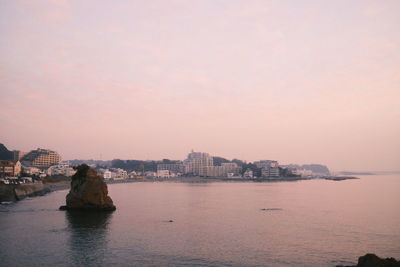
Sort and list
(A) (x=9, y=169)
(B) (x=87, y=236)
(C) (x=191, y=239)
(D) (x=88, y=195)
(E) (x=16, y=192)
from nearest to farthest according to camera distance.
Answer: (C) (x=191, y=239) < (B) (x=87, y=236) < (D) (x=88, y=195) < (E) (x=16, y=192) < (A) (x=9, y=169)

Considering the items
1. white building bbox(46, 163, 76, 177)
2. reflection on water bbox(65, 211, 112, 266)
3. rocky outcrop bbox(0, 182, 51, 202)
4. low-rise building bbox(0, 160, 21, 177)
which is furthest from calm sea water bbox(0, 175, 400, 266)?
white building bbox(46, 163, 76, 177)

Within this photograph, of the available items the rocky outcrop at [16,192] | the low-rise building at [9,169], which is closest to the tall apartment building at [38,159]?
the low-rise building at [9,169]

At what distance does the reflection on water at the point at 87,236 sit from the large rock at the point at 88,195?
2241 millimetres

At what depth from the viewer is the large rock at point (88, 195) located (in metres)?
54.8

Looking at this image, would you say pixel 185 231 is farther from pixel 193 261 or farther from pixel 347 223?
pixel 347 223

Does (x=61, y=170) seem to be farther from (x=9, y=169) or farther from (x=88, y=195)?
(x=88, y=195)

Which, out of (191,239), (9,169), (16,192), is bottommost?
(191,239)

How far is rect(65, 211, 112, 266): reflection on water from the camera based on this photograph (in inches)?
1008

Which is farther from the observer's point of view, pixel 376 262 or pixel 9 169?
pixel 9 169

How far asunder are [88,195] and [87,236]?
21660 mm

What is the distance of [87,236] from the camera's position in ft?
112

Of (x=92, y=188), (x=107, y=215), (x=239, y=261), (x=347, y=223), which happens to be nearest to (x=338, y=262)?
(x=239, y=261)

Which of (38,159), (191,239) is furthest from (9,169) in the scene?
(191,239)

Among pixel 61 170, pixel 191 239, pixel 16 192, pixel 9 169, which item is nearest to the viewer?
pixel 191 239
